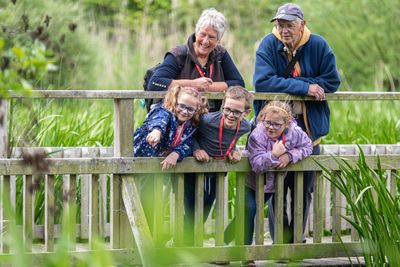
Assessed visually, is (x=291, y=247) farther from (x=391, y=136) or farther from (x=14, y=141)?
(x=391, y=136)

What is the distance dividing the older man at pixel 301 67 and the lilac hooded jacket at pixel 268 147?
266 mm

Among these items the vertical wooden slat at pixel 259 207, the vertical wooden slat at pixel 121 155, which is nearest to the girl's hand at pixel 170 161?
the vertical wooden slat at pixel 121 155

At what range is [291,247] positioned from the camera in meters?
7.12

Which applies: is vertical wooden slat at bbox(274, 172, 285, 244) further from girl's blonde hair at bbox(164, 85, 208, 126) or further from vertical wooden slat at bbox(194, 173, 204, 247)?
girl's blonde hair at bbox(164, 85, 208, 126)

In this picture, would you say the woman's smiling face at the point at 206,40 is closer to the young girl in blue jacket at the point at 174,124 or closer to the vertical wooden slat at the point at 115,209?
the young girl in blue jacket at the point at 174,124

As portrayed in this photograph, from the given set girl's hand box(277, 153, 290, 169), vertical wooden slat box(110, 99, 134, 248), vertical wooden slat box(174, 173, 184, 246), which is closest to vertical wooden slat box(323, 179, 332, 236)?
girl's hand box(277, 153, 290, 169)

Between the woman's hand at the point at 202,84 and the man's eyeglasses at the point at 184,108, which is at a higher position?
the woman's hand at the point at 202,84

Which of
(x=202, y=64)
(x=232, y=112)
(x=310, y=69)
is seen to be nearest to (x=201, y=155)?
(x=232, y=112)

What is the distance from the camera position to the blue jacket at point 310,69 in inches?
284

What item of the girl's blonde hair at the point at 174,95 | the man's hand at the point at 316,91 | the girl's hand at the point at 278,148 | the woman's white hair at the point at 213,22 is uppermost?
the woman's white hair at the point at 213,22

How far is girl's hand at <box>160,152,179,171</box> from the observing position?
6.67 m

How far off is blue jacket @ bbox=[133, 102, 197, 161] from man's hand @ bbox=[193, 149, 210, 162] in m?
0.04

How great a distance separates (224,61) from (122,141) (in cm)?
87

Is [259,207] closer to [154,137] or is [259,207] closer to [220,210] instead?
[220,210]
